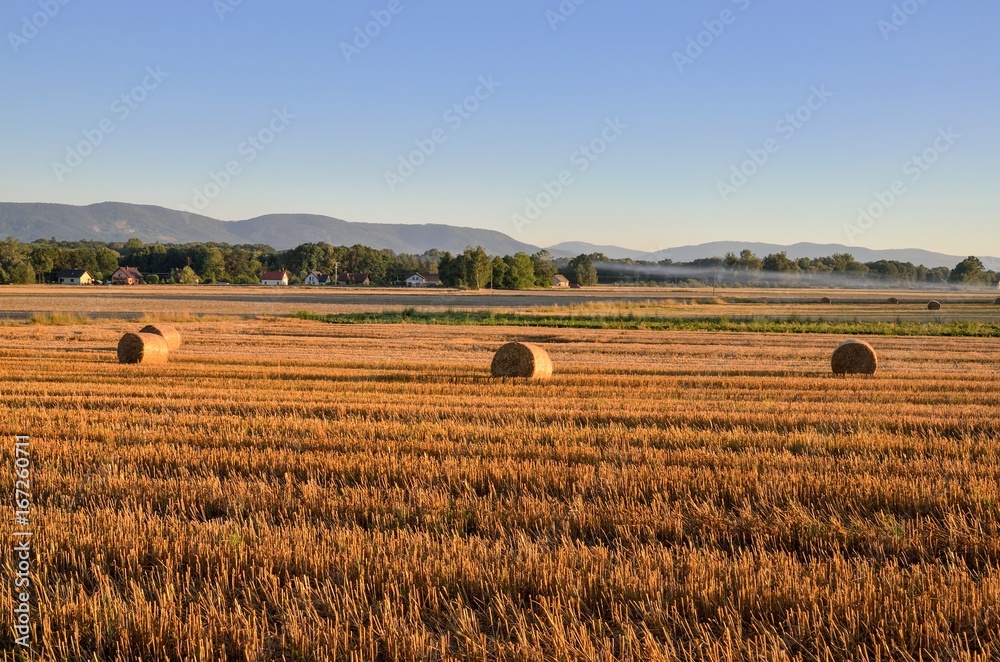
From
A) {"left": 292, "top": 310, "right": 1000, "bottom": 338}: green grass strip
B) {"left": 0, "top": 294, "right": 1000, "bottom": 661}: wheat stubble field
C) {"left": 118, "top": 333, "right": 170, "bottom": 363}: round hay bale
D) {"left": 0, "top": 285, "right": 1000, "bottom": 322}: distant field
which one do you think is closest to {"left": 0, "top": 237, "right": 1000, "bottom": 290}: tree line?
{"left": 0, "top": 285, "right": 1000, "bottom": 322}: distant field

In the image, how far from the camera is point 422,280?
6339 inches

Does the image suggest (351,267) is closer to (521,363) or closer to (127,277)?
(127,277)

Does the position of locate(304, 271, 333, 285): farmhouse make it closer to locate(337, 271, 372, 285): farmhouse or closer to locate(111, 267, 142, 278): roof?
locate(337, 271, 372, 285): farmhouse

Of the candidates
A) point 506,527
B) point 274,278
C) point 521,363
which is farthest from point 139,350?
point 274,278

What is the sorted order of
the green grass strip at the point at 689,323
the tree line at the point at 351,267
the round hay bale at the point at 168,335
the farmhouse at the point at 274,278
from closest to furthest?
1. the round hay bale at the point at 168,335
2. the green grass strip at the point at 689,323
3. the tree line at the point at 351,267
4. the farmhouse at the point at 274,278

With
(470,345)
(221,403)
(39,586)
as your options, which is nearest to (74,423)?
(221,403)

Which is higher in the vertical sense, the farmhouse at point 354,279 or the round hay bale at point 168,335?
the farmhouse at point 354,279

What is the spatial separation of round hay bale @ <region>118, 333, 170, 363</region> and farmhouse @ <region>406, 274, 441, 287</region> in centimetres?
13303

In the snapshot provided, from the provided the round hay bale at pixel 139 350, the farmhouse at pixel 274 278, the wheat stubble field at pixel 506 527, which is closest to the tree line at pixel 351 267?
the farmhouse at pixel 274 278

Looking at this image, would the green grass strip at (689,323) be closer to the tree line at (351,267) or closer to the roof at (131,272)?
the tree line at (351,267)

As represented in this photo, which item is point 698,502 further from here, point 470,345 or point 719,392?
point 470,345

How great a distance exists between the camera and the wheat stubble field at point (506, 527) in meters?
4.61

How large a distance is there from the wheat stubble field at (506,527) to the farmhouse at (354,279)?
147636 mm

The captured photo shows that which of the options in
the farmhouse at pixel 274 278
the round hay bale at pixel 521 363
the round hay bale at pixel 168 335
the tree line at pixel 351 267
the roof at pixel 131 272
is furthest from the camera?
the farmhouse at pixel 274 278
